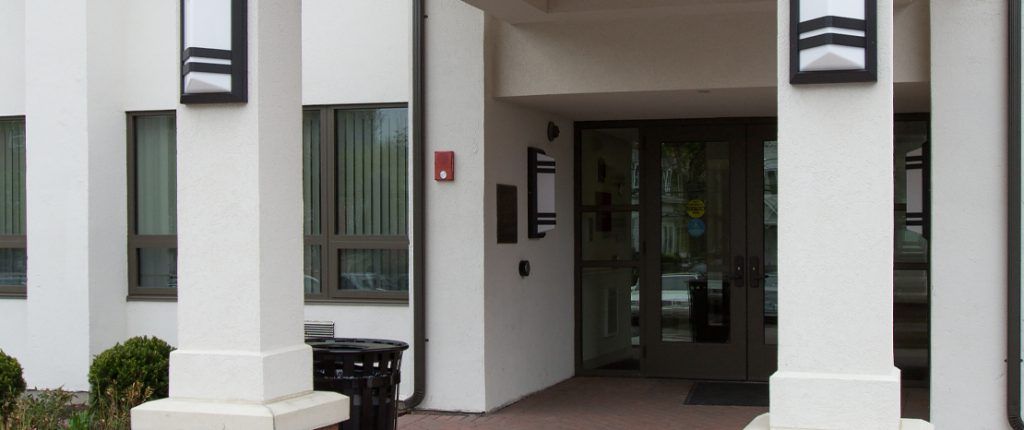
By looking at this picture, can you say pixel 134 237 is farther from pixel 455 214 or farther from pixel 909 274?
pixel 909 274

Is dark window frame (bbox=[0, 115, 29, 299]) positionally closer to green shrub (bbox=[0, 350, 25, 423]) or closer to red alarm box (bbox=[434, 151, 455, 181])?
green shrub (bbox=[0, 350, 25, 423])

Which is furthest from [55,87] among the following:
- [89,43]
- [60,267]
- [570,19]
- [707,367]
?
[707,367]

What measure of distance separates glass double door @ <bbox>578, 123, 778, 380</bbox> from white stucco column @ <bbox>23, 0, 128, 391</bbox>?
15.0ft

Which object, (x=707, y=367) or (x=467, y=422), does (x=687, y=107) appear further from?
(x=467, y=422)

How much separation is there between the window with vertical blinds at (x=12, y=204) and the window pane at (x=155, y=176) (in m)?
1.30

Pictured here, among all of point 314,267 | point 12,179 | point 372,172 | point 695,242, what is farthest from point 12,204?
point 695,242

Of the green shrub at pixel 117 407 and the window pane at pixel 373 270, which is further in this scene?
the window pane at pixel 373 270

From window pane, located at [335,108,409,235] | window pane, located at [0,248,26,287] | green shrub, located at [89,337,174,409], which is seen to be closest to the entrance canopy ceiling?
window pane, located at [335,108,409,235]

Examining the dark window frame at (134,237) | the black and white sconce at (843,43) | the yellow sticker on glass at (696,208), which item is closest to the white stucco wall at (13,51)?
the dark window frame at (134,237)

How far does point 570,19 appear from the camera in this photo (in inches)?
340

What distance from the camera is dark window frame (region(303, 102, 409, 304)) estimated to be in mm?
9633

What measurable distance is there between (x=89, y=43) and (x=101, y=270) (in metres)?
2.12

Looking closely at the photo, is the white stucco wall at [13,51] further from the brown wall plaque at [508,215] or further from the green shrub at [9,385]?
the brown wall plaque at [508,215]

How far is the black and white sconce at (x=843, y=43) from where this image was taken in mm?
4473
